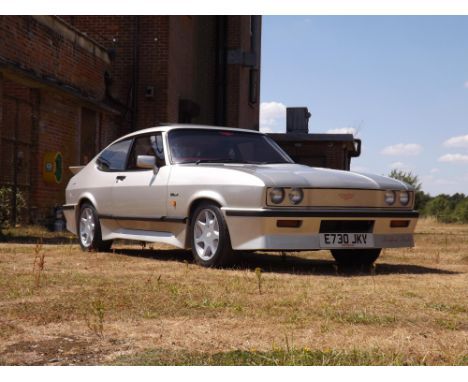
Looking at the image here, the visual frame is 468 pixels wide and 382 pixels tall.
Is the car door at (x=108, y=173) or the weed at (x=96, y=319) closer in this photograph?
the weed at (x=96, y=319)

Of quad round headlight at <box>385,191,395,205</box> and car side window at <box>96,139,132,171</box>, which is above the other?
car side window at <box>96,139,132,171</box>

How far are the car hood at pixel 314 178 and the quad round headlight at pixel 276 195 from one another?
5 centimetres

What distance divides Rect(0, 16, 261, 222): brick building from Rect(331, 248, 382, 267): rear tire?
A: 659 cm

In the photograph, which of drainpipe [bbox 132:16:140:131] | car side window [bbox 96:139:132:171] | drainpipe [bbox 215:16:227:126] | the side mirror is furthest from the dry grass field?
drainpipe [bbox 215:16:227:126]

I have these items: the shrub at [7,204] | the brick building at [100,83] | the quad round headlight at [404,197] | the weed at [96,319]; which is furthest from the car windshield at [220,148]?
the brick building at [100,83]

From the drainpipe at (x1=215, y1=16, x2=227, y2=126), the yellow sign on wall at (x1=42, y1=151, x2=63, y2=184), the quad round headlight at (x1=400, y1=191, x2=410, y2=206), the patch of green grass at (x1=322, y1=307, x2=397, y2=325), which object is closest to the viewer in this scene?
the patch of green grass at (x1=322, y1=307, x2=397, y2=325)

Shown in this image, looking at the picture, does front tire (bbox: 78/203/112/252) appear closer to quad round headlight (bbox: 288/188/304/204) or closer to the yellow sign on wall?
quad round headlight (bbox: 288/188/304/204)

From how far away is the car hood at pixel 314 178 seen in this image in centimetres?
693

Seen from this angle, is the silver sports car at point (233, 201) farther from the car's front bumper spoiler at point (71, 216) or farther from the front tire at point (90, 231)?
the car's front bumper spoiler at point (71, 216)

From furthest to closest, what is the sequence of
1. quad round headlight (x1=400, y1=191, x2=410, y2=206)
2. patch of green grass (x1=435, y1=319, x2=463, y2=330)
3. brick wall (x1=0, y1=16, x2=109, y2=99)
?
brick wall (x1=0, y1=16, x2=109, y2=99) → quad round headlight (x1=400, y1=191, x2=410, y2=206) → patch of green grass (x1=435, y1=319, x2=463, y2=330)

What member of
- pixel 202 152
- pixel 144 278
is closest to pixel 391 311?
pixel 144 278

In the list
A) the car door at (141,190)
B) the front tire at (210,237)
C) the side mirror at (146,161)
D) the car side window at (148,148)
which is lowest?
the front tire at (210,237)

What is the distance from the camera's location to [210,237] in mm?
7301

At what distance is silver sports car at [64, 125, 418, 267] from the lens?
6.91 m
